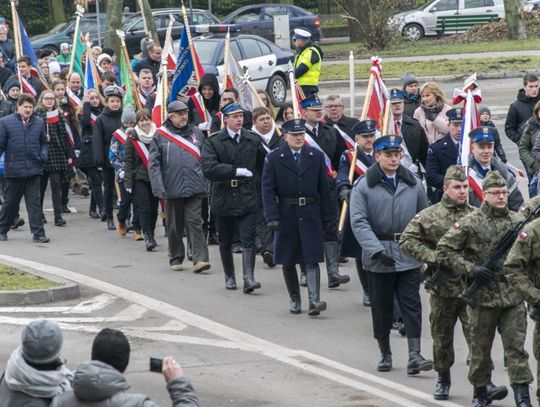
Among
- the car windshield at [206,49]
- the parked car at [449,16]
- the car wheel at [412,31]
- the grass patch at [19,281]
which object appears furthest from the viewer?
the car wheel at [412,31]

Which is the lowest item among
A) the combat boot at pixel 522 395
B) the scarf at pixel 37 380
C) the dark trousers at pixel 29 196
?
the combat boot at pixel 522 395

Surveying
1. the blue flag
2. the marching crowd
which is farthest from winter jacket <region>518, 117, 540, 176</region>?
the blue flag

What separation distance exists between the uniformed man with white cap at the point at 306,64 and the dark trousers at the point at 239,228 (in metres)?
6.61

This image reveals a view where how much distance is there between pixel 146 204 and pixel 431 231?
690cm

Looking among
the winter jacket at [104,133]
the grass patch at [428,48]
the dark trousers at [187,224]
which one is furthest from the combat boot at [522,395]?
the grass patch at [428,48]

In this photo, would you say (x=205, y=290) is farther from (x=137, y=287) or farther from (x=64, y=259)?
(x=64, y=259)

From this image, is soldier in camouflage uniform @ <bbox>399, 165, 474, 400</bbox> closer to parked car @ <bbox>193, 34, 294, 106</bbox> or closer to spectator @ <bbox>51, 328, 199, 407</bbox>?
spectator @ <bbox>51, 328, 199, 407</bbox>

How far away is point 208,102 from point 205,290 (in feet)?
13.9

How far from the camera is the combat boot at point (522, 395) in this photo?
1004cm

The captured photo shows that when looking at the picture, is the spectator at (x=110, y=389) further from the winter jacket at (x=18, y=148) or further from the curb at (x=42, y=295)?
the winter jacket at (x=18, y=148)

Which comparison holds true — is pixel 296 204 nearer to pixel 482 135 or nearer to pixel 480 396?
pixel 482 135

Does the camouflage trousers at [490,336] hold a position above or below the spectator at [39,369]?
below

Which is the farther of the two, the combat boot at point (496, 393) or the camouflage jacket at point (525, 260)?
the combat boot at point (496, 393)

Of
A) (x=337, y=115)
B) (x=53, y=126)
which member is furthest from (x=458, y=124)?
(x=53, y=126)
